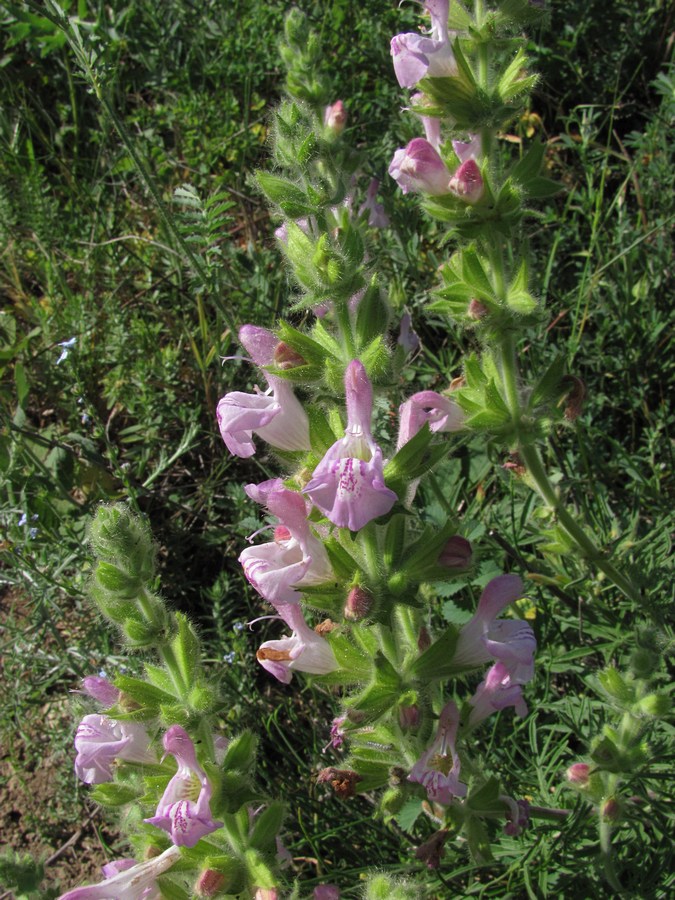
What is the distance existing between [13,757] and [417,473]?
6.70ft

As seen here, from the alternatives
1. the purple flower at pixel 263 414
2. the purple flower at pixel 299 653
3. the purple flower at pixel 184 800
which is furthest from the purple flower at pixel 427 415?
the purple flower at pixel 184 800

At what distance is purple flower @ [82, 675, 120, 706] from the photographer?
71.5 inches

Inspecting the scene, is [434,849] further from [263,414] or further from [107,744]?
[263,414]

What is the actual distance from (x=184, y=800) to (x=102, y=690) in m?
0.36

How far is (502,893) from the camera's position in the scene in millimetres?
2354

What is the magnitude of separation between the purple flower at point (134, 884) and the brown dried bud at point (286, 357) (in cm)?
104

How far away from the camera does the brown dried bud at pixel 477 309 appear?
213 cm

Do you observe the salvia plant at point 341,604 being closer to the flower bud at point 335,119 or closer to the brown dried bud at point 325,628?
the brown dried bud at point 325,628

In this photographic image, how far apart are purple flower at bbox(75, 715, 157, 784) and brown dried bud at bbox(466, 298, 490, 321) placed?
128cm

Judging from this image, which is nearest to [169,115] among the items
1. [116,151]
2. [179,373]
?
[116,151]

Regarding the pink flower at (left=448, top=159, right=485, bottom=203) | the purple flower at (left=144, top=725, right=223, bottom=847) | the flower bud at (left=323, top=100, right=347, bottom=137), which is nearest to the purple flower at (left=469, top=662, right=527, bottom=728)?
the purple flower at (left=144, top=725, right=223, bottom=847)

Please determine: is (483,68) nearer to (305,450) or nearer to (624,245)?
(305,450)

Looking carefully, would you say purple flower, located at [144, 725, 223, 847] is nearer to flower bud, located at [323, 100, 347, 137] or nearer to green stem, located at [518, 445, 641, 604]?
green stem, located at [518, 445, 641, 604]

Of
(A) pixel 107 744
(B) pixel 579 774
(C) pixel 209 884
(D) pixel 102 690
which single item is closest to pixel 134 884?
(C) pixel 209 884
